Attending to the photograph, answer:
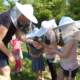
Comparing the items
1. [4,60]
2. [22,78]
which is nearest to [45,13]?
[22,78]

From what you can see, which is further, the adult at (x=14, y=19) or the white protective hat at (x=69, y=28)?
the adult at (x=14, y=19)

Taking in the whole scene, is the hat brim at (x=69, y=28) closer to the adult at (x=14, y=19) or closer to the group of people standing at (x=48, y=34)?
the group of people standing at (x=48, y=34)

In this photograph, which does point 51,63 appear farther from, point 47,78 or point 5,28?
point 5,28

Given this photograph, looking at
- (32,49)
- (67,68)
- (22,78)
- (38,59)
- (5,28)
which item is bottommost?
(22,78)

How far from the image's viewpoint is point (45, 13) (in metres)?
19.6

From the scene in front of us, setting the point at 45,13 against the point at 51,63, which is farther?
the point at 45,13

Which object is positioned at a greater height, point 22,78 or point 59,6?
point 22,78

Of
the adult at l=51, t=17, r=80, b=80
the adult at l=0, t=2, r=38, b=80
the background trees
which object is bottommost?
the background trees

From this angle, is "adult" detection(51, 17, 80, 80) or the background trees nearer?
"adult" detection(51, 17, 80, 80)

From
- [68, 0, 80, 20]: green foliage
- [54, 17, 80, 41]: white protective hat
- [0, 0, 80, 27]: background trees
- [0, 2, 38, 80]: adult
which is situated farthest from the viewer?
[68, 0, 80, 20]: green foliage

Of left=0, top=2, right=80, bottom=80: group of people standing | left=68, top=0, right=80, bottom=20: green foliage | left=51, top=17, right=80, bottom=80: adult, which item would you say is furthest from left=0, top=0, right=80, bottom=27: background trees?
left=51, top=17, right=80, bottom=80: adult

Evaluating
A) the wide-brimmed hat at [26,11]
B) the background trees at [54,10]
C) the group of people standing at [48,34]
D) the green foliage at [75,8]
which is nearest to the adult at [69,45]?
the group of people standing at [48,34]

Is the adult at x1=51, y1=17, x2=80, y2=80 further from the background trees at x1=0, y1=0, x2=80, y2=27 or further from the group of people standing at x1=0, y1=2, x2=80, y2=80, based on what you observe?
the background trees at x1=0, y1=0, x2=80, y2=27

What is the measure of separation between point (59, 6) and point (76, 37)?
22.0m
